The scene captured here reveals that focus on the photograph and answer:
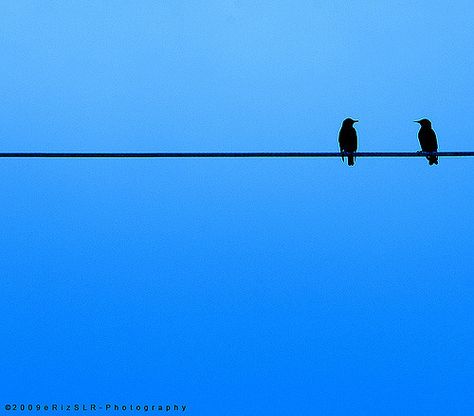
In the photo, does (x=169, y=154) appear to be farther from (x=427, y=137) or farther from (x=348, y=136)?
(x=427, y=137)

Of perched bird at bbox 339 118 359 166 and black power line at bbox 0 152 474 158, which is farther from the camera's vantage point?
perched bird at bbox 339 118 359 166

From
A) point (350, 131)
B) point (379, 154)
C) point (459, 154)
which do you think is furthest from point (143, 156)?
point (350, 131)

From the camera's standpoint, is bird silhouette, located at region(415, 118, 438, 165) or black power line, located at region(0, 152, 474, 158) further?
bird silhouette, located at region(415, 118, 438, 165)

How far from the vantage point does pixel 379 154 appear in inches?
260

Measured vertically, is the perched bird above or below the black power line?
above

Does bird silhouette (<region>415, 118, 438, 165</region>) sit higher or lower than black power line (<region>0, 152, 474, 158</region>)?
higher

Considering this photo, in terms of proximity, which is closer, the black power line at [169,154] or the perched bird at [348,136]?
the black power line at [169,154]

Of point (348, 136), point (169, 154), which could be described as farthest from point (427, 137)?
point (169, 154)

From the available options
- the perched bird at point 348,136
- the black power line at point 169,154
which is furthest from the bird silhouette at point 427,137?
the black power line at point 169,154

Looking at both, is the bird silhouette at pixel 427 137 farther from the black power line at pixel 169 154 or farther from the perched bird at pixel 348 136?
the black power line at pixel 169 154

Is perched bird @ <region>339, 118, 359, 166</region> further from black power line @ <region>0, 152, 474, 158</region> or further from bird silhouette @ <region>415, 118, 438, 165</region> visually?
black power line @ <region>0, 152, 474, 158</region>

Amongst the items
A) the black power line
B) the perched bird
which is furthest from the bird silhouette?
the black power line

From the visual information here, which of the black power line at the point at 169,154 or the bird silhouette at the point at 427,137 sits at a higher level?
the bird silhouette at the point at 427,137

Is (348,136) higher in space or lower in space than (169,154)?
higher
